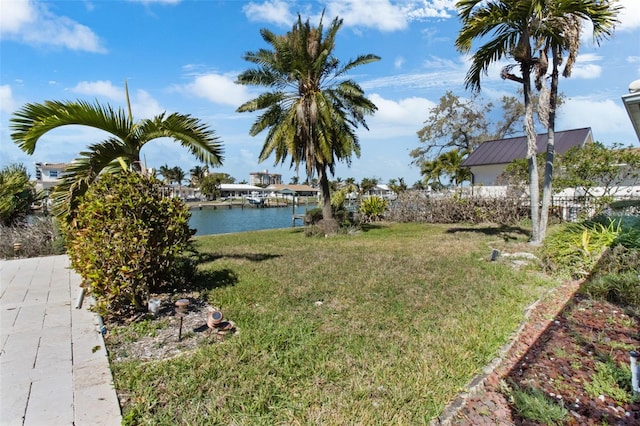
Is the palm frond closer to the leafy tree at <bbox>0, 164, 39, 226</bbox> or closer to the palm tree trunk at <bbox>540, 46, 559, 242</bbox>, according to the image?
the leafy tree at <bbox>0, 164, 39, 226</bbox>

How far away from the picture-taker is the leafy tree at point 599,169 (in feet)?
35.2

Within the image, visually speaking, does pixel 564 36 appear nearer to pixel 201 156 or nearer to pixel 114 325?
pixel 201 156

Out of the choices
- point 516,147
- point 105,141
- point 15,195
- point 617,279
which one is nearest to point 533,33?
point 617,279

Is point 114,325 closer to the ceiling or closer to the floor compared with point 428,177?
closer to the floor

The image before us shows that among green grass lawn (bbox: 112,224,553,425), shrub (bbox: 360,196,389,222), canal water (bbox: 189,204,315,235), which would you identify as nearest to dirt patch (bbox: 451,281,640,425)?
green grass lawn (bbox: 112,224,553,425)

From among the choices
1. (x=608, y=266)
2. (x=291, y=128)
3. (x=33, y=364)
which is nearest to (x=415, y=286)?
(x=608, y=266)

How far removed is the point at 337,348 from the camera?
3.32 metres

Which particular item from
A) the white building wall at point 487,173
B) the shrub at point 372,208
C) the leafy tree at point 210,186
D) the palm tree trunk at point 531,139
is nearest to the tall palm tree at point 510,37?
the palm tree trunk at point 531,139

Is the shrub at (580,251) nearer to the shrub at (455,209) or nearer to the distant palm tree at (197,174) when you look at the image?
the shrub at (455,209)

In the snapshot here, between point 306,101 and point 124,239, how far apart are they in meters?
9.55

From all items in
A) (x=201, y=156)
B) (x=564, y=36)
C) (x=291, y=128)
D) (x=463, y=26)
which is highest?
(x=463, y=26)

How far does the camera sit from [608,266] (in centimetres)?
520

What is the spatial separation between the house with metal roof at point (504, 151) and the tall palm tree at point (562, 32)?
13.2m

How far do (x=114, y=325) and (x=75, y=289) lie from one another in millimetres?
2197
